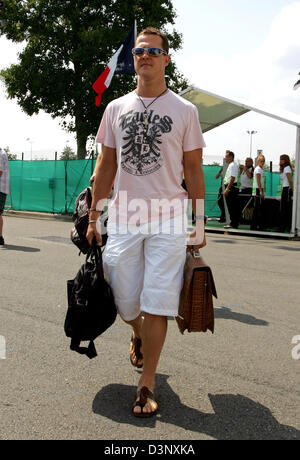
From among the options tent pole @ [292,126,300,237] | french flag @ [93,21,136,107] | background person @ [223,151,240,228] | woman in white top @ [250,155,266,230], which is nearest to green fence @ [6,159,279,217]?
background person @ [223,151,240,228]

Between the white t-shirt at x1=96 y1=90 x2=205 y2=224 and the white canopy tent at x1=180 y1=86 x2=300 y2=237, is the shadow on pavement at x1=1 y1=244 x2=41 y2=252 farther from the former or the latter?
the white t-shirt at x1=96 y1=90 x2=205 y2=224

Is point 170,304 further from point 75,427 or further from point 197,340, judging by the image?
point 197,340

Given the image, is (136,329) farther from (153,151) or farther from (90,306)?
(153,151)

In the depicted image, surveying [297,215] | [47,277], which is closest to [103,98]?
[297,215]

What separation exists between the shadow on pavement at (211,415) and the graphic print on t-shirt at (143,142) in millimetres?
1314

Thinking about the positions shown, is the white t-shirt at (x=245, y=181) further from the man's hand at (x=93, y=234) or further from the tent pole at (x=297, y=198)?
the man's hand at (x=93, y=234)

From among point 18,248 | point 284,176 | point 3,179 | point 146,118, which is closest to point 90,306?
point 146,118

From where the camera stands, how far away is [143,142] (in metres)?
3.12

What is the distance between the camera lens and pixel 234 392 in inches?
129

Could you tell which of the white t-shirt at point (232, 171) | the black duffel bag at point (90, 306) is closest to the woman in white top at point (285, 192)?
the white t-shirt at point (232, 171)

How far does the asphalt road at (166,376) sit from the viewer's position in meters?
2.77

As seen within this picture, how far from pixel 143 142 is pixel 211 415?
61.8 inches

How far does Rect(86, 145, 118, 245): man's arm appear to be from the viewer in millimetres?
3357

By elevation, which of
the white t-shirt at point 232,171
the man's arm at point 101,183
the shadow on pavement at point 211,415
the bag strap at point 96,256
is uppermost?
the white t-shirt at point 232,171
